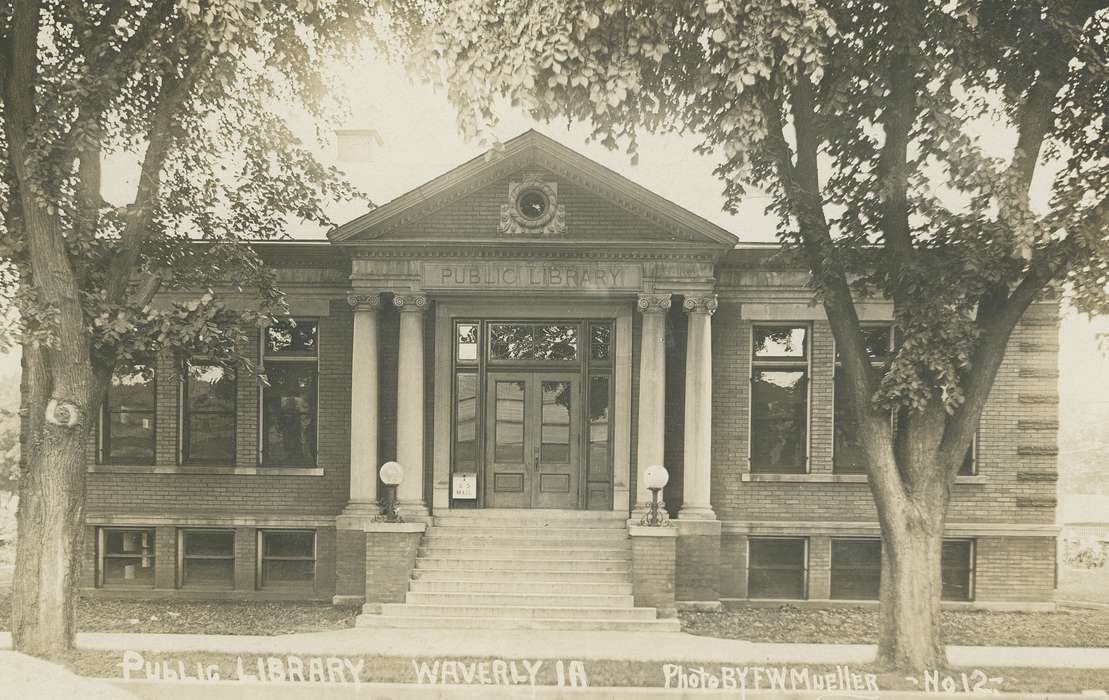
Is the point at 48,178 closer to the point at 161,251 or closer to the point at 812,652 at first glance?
the point at 161,251

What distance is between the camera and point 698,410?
12914mm

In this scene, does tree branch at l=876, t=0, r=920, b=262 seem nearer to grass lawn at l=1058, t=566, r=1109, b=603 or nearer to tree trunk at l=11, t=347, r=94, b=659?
tree trunk at l=11, t=347, r=94, b=659

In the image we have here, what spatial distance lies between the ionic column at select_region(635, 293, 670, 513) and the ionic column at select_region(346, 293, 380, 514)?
424 centimetres

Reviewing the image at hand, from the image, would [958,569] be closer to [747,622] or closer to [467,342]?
[747,622]

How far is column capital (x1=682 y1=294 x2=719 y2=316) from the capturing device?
12.8 meters

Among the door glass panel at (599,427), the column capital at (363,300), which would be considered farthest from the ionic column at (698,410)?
the column capital at (363,300)

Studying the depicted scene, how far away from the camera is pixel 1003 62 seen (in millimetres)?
8359

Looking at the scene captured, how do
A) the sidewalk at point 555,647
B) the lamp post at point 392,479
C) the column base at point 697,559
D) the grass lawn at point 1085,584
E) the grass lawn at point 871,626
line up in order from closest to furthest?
the sidewalk at point 555,647 → the grass lawn at point 871,626 → the lamp post at point 392,479 → the column base at point 697,559 → the grass lawn at point 1085,584

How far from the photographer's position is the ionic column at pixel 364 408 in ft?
42.1

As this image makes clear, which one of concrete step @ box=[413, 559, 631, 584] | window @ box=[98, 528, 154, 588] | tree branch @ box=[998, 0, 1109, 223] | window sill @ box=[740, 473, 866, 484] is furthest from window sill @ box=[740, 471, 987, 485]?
window @ box=[98, 528, 154, 588]

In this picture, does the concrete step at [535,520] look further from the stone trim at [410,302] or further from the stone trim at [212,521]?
the stone trim at [410,302]

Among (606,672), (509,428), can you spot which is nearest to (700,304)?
(509,428)

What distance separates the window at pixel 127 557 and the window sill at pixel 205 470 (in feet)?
3.30

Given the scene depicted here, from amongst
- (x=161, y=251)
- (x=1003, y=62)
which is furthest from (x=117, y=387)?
(x=1003, y=62)
